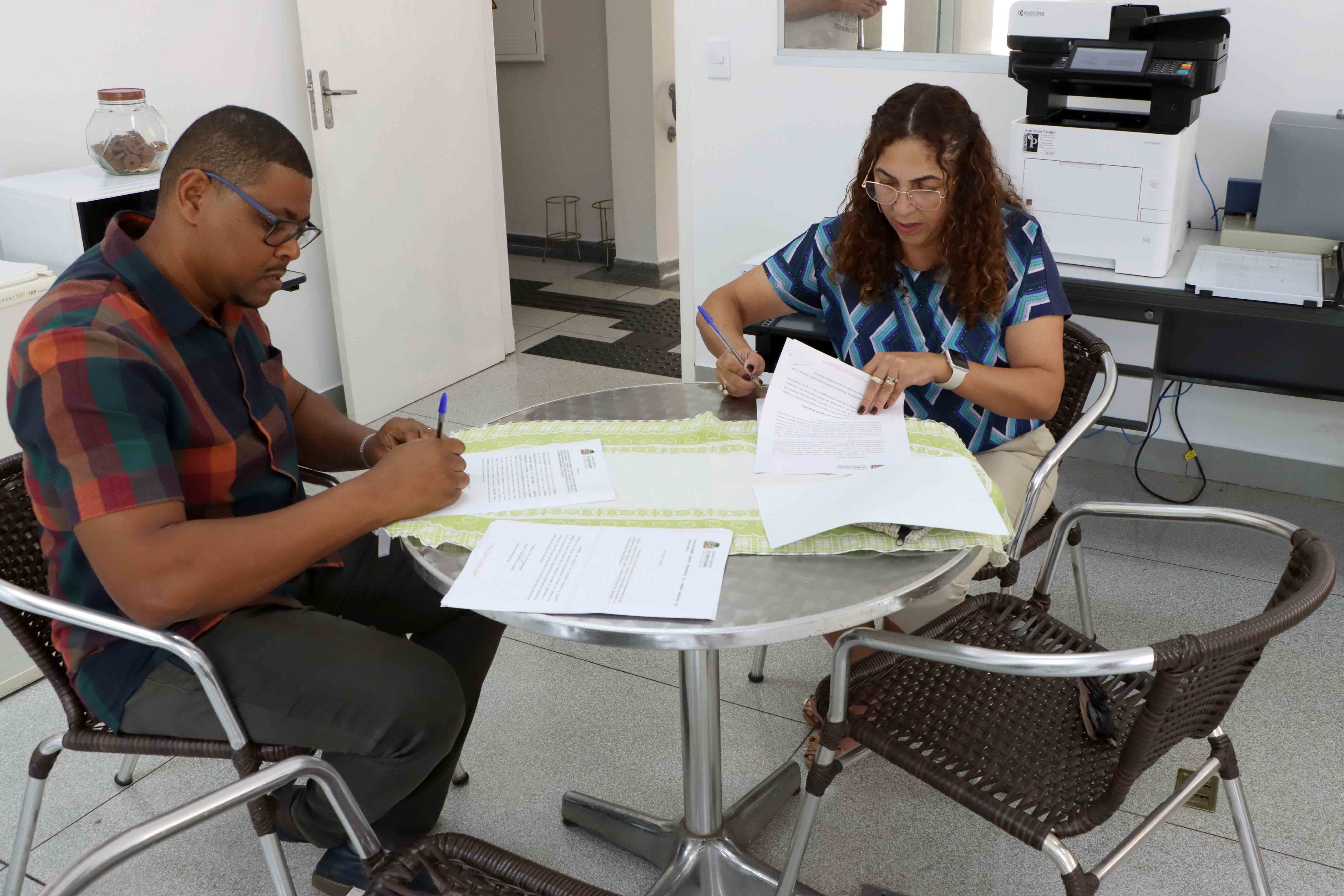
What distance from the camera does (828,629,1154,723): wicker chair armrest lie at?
44.4 inches

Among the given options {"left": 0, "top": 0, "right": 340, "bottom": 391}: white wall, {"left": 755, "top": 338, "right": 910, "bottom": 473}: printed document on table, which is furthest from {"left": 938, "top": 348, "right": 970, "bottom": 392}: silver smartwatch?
{"left": 0, "top": 0, "right": 340, "bottom": 391}: white wall

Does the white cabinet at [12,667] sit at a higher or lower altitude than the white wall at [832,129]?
lower

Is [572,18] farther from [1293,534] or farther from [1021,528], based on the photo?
[1293,534]

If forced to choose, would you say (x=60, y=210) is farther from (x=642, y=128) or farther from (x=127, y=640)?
(x=642, y=128)

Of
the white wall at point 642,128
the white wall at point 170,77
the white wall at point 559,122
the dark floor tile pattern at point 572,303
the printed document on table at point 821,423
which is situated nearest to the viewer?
the printed document on table at point 821,423

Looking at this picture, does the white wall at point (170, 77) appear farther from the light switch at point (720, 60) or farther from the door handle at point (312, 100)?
the light switch at point (720, 60)

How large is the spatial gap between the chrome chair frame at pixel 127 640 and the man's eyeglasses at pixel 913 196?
1.23 m

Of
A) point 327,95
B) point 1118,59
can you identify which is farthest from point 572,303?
point 1118,59

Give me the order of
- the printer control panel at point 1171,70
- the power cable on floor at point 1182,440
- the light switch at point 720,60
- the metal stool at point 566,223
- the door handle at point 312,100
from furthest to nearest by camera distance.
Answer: the metal stool at point 566,223
the light switch at point 720,60
the door handle at point 312,100
the power cable on floor at point 1182,440
the printer control panel at point 1171,70

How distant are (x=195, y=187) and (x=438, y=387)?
271 cm

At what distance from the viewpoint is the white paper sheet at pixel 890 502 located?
4.17 feet

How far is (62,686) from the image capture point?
1.46 metres

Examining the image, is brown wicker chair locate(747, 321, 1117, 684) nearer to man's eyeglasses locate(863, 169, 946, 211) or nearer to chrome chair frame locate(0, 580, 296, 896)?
man's eyeglasses locate(863, 169, 946, 211)

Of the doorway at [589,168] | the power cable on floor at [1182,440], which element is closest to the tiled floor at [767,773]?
the power cable on floor at [1182,440]
